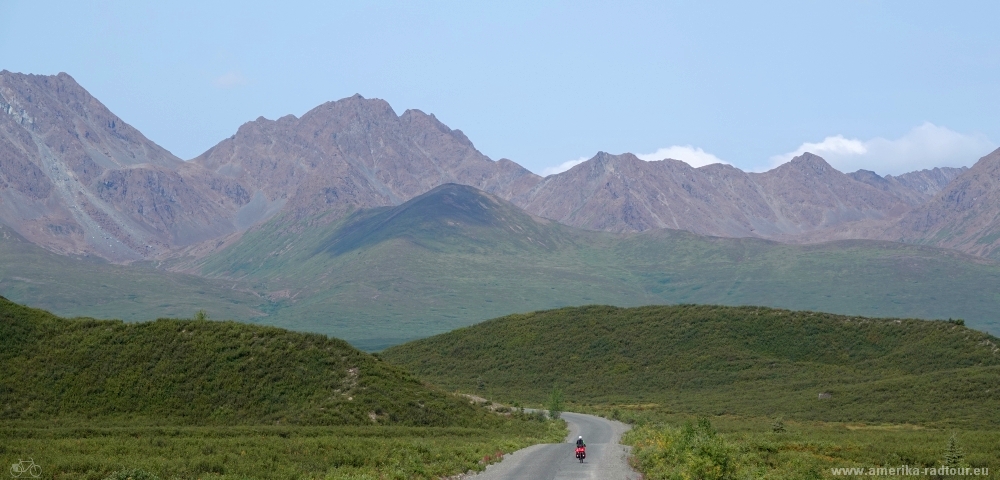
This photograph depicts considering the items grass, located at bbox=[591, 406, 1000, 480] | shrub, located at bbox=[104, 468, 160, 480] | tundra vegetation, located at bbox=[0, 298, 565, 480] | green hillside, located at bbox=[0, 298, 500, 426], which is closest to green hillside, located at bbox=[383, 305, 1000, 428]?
grass, located at bbox=[591, 406, 1000, 480]

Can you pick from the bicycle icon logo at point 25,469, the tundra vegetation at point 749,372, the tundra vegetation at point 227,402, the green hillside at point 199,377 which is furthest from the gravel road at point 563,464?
the green hillside at point 199,377

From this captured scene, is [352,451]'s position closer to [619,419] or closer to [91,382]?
[91,382]

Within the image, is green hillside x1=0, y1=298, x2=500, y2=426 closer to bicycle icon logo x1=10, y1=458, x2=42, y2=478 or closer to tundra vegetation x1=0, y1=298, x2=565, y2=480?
tundra vegetation x1=0, y1=298, x2=565, y2=480

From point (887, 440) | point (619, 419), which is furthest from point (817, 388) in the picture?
point (887, 440)

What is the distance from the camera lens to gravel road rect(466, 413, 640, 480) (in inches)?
1465

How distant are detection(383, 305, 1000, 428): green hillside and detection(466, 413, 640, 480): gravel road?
45510mm

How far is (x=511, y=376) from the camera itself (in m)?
135

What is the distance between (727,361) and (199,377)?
83.8 m

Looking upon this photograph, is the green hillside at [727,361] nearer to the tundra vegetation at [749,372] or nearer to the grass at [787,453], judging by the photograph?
the tundra vegetation at [749,372]

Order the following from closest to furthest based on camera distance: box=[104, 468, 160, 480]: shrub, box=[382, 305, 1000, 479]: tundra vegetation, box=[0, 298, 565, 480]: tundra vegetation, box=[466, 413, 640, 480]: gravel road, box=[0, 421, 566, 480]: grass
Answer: box=[104, 468, 160, 480]: shrub → box=[0, 421, 566, 480]: grass → box=[466, 413, 640, 480]: gravel road → box=[0, 298, 565, 480]: tundra vegetation → box=[382, 305, 1000, 479]: tundra vegetation

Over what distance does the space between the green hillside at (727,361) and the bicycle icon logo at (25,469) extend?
73500 millimetres

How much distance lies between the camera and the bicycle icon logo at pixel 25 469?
3191cm

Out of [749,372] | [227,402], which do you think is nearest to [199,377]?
[227,402]

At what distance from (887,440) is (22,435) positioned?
46956 mm
